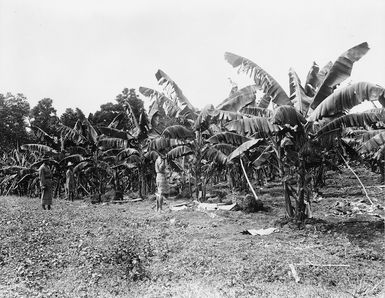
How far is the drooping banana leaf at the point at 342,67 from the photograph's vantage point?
8.46 m

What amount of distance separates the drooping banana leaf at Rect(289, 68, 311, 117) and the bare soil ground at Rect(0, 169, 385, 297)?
277cm

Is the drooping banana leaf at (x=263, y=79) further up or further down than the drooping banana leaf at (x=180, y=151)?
further up

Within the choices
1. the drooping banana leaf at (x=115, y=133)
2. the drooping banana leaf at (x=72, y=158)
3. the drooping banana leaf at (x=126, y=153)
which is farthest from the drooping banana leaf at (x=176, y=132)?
the drooping banana leaf at (x=72, y=158)

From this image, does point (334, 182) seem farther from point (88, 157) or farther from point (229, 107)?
point (88, 157)

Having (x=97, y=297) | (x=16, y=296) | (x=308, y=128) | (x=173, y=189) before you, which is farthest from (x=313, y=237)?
(x=173, y=189)

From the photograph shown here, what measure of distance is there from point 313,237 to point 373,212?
3877 millimetres

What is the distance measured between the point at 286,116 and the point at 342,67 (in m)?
1.82

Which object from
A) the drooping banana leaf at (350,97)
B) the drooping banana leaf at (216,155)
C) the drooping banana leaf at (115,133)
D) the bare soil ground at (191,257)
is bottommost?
the bare soil ground at (191,257)

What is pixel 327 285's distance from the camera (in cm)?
550

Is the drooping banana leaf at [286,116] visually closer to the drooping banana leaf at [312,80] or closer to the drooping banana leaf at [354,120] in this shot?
the drooping banana leaf at [354,120]

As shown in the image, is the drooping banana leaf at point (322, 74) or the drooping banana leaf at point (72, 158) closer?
the drooping banana leaf at point (322, 74)

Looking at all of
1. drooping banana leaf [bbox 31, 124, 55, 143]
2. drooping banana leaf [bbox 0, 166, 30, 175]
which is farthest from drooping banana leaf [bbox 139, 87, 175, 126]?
drooping banana leaf [bbox 0, 166, 30, 175]

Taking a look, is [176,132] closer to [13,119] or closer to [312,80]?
[312,80]

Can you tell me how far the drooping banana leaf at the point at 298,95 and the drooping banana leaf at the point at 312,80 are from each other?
0.31 metres
